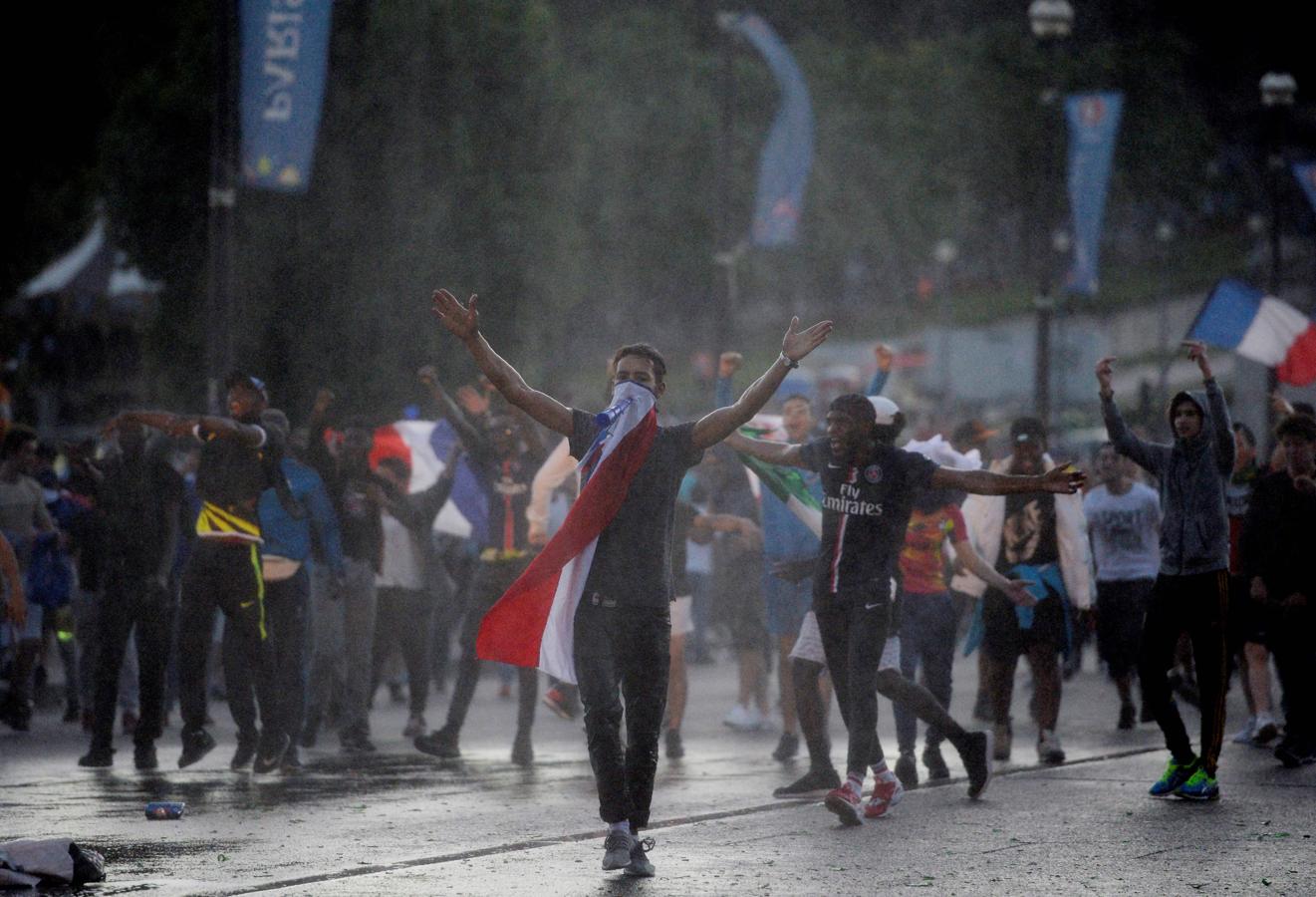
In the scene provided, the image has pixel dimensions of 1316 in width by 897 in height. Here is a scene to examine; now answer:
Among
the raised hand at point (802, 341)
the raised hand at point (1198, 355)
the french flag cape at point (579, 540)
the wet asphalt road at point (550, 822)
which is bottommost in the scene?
the wet asphalt road at point (550, 822)

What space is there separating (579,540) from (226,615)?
12.1 ft

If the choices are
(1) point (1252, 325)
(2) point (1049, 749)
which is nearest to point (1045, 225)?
(1) point (1252, 325)

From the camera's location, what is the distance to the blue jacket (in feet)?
36.4

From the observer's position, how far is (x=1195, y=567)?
9.38 m

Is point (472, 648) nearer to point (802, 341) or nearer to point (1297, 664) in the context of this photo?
point (1297, 664)

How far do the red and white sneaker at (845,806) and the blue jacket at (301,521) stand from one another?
377 cm

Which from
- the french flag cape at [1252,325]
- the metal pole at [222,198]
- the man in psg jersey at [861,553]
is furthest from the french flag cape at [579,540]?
the french flag cape at [1252,325]

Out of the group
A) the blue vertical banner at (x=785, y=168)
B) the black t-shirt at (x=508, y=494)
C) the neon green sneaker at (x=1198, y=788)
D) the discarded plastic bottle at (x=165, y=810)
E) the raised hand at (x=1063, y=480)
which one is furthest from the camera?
the blue vertical banner at (x=785, y=168)

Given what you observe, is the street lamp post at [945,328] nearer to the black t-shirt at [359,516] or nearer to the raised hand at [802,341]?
the black t-shirt at [359,516]

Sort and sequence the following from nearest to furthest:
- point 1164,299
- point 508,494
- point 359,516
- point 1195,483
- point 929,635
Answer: point 1195,483 < point 929,635 < point 508,494 < point 359,516 < point 1164,299

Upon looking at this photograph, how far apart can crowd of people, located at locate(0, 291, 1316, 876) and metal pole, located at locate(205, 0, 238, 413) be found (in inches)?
29.9

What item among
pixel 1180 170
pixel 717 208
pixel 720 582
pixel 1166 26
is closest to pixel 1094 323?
pixel 1180 170

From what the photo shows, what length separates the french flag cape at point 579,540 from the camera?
24.3 feet

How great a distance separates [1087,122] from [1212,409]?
55.2 feet
